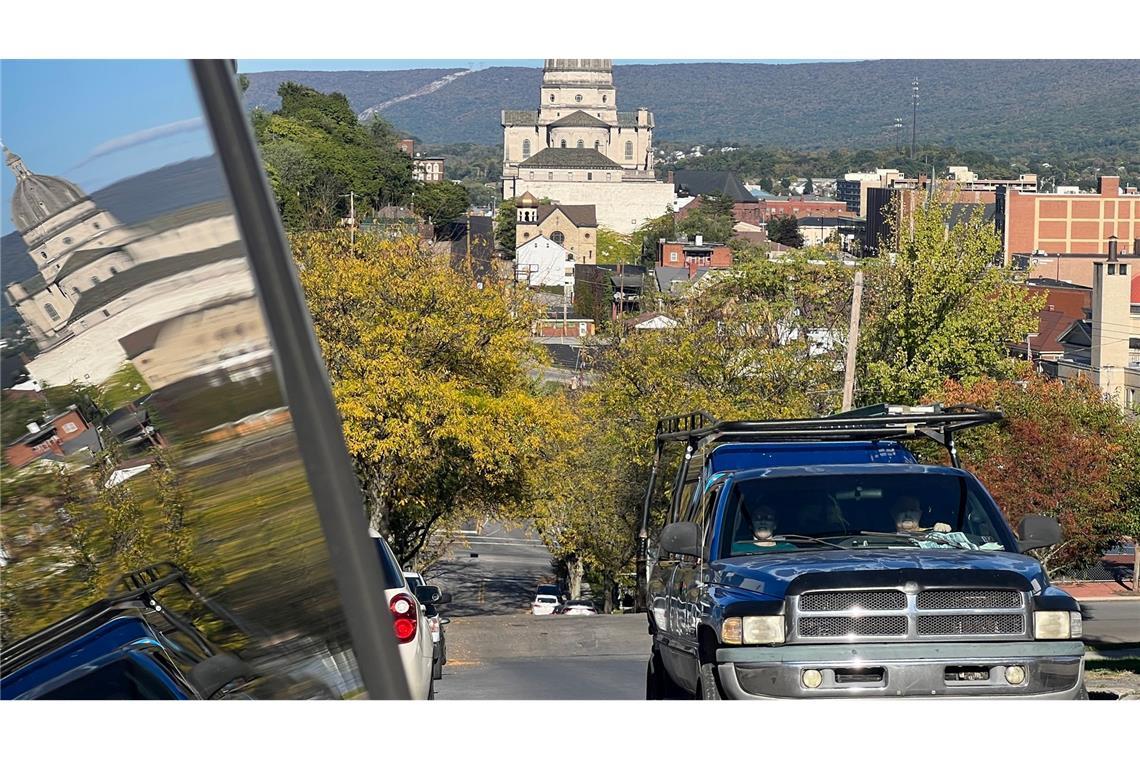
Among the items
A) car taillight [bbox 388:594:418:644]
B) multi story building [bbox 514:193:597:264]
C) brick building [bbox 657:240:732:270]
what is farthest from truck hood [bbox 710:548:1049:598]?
multi story building [bbox 514:193:597:264]

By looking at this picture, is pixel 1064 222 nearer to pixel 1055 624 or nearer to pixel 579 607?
pixel 579 607

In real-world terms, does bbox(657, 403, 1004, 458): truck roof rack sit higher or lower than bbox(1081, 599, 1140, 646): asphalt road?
higher

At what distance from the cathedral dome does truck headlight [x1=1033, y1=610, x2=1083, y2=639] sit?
19.7ft

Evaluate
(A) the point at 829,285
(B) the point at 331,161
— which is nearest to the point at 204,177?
(A) the point at 829,285

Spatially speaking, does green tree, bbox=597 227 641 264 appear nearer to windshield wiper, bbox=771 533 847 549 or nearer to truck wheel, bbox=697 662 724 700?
windshield wiper, bbox=771 533 847 549

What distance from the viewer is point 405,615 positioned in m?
9.66

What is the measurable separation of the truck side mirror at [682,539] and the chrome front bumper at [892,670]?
100cm

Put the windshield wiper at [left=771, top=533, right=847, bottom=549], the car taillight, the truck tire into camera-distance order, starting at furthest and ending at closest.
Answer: the car taillight < the truck tire < the windshield wiper at [left=771, top=533, right=847, bottom=549]

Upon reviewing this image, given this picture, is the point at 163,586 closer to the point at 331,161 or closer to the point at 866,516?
the point at 866,516

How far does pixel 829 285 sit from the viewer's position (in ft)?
131

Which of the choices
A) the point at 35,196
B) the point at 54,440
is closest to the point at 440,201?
the point at 54,440

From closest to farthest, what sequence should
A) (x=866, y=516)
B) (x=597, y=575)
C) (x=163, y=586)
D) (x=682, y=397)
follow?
(x=163, y=586) → (x=866, y=516) → (x=682, y=397) → (x=597, y=575)

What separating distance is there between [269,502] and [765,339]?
34589 mm

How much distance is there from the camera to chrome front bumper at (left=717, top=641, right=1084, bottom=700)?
21.5 feet
